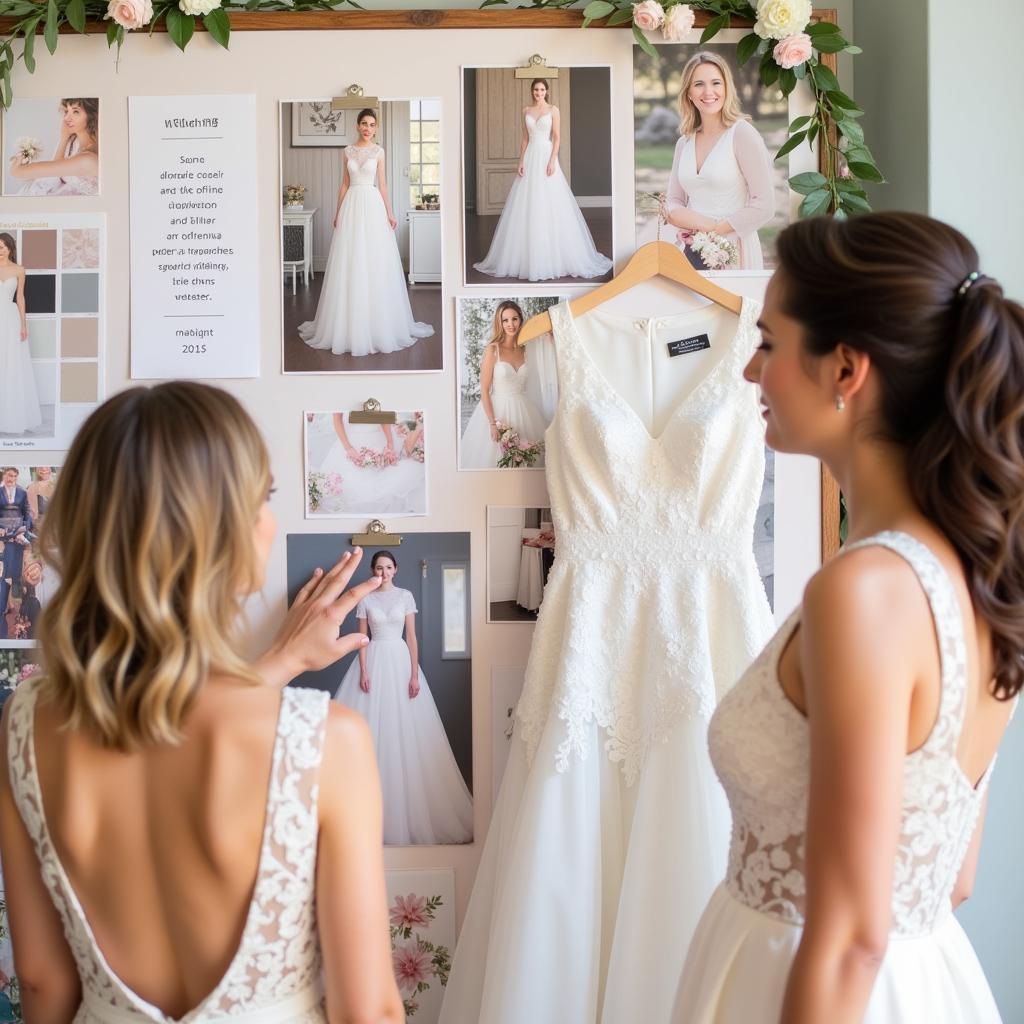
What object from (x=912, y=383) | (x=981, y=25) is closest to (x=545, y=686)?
(x=912, y=383)

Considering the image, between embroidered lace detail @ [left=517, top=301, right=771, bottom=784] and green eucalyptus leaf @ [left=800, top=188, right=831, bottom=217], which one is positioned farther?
green eucalyptus leaf @ [left=800, top=188, right=831, bottom=217]

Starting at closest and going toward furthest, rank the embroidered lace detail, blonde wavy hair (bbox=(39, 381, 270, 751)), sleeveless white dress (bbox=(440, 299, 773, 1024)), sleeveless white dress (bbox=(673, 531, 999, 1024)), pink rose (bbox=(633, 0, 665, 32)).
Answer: blonde wavy hair (bbox=(39, 381, 270, 751))
sleeveless white dress (bbox=(673, 531, 999, 1024))
sleeveless white dress (bbox=(440, 299, 773, 1024))
the embroidered lace detail
pink rose (bbox=(633, 0, 665, 32))

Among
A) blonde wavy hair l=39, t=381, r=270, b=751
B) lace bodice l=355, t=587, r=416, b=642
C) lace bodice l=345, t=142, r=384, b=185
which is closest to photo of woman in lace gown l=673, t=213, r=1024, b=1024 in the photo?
blonde wavy hair l=39, t=381, r=270, b=751

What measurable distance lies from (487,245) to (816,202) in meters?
0.66

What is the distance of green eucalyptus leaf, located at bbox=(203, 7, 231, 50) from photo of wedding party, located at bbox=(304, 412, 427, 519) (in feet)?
2.47

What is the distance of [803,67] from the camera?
2234 millimetres

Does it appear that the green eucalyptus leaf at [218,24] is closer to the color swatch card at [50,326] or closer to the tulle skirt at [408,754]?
the color swatch card at [50,326]

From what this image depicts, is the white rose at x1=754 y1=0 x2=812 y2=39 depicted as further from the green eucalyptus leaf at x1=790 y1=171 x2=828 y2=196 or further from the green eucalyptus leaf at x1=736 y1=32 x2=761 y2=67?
the green eucalyptus leaf at x1=790 y1=171 x2=828 y2=196

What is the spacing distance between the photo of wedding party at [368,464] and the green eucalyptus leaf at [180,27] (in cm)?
77

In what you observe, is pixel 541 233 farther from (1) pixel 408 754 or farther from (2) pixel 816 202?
(1) pixel 408 754

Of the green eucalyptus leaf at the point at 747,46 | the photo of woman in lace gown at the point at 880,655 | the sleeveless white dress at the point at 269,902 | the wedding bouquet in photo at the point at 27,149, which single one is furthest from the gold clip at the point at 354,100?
the sleeveless white dress at the point at 269,902

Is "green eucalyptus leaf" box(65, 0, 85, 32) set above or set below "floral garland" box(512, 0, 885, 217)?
above

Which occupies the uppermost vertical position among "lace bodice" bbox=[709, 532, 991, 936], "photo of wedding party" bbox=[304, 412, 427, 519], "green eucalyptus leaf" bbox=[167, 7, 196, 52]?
"green eucalyptus leaf" bbox=[167, 7, 196, 52]

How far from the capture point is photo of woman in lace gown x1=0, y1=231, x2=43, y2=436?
2322 mm
